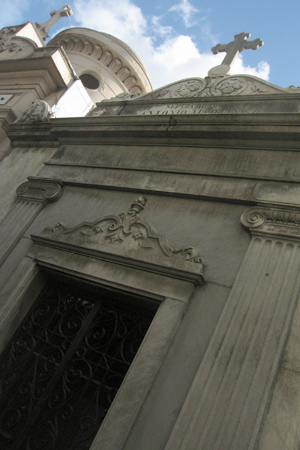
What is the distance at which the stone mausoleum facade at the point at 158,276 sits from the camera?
2.97 m

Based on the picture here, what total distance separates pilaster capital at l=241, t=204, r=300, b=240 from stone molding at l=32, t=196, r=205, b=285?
2.28 feet

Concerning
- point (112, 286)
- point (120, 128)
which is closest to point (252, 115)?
point (120, 128)

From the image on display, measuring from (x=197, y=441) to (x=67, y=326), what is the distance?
2.26m

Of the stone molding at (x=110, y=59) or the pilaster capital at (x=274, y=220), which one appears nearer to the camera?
the pilaster capital at (x=274, y=220)

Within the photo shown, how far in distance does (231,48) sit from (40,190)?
15.4 feet

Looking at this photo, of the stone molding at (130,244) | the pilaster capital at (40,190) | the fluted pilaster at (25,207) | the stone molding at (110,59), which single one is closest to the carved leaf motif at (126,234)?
the stone molding at (130,244)

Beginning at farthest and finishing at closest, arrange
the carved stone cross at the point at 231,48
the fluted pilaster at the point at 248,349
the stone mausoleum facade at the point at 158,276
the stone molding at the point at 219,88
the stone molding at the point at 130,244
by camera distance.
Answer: the carved stone cross at the point at 231,48
the stone molding at the point at 219,88
the stone molding at the point at 130,244
the stone mausoleum facade at the point at 158,276
the fluted pilaster at the point at 248,349

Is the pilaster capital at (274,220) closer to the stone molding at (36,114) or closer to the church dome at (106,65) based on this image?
the stone molding at (36,114)

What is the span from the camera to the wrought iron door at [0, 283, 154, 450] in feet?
12.0

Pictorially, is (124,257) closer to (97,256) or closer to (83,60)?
(97,256)

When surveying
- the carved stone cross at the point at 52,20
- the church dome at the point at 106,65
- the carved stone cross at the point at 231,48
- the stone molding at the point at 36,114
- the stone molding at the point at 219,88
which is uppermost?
the carved stone cross at the point at 52,20

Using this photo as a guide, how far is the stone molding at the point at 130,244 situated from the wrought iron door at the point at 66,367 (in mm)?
564

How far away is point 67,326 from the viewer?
14.5 ft

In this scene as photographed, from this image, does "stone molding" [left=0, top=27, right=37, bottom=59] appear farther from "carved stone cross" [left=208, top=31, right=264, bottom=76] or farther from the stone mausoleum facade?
"carved stone cross" [left=208, top=31, right=264, bottom=76]
